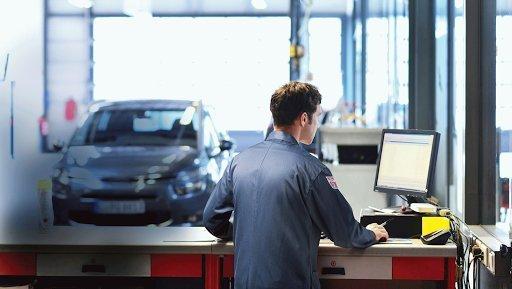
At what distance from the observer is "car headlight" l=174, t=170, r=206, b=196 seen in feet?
24.0

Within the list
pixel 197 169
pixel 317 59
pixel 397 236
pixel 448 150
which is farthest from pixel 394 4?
pixel 317 59

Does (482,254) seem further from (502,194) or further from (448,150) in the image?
(448,150)

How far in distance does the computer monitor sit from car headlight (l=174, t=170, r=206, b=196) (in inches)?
141

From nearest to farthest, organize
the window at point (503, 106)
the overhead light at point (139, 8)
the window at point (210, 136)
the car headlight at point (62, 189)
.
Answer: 1. the window at point (503, 106)
2. the car headlight at point (62, 189)
3. the window at point (210, 136)
4. the overhead light at point (139, 8)

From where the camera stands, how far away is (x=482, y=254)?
134 inches

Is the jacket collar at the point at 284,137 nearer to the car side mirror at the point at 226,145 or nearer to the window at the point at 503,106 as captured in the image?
the window at the point at 503,106

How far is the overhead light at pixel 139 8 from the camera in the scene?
1092cm

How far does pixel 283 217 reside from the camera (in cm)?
304

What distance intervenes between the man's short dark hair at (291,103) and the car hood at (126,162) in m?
4.20

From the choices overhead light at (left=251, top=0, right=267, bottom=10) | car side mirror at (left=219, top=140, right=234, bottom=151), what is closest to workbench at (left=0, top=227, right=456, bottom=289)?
car side mirror at (left=219, top=140, right=234, bottom=151)

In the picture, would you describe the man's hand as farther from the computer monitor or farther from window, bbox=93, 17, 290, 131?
window, bbox=93, 17, 290, 131

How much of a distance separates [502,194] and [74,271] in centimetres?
192

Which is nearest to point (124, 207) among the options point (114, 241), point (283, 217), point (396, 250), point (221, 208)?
point (114, 241)

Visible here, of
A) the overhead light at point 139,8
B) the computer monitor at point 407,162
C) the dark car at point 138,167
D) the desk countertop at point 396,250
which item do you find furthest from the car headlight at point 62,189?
the desk countertop at point 396,250
